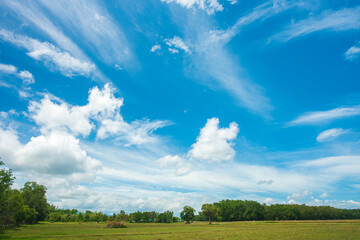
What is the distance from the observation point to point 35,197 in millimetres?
101562

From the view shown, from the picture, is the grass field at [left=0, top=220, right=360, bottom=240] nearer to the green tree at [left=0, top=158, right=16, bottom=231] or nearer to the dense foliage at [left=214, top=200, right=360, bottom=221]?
the green tree at [left=0, top=158, right=16, bottom=231]

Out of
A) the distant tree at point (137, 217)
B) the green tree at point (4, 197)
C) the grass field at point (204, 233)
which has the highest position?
the green tree at point (4, 197)

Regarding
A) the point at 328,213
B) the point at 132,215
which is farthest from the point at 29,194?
the point at 328,213

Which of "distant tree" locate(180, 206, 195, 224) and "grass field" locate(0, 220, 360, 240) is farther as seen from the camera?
"distant tree" locate(180, 206, 195, 224)

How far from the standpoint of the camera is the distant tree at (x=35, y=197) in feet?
326

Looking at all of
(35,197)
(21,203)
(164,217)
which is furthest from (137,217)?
(21,203)

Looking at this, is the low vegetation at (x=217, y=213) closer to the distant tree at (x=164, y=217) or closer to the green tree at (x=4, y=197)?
the distant tree at (x=164, y=217)

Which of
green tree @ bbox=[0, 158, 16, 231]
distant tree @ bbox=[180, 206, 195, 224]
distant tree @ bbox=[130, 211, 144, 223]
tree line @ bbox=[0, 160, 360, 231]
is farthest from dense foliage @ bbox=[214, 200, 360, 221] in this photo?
Answer: green tree @ bbox=[0, 158, 16, 231]

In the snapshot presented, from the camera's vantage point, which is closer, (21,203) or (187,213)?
(21,203)

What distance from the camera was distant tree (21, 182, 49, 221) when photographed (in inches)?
3912

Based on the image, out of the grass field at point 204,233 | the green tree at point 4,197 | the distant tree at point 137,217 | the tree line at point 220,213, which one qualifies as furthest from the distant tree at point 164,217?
the green tree at point 4,197

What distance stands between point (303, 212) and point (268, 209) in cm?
2697

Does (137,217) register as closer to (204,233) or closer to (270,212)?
(270,212)

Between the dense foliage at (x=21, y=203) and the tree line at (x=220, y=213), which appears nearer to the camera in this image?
the dense foliage at (x=21, y=203)
